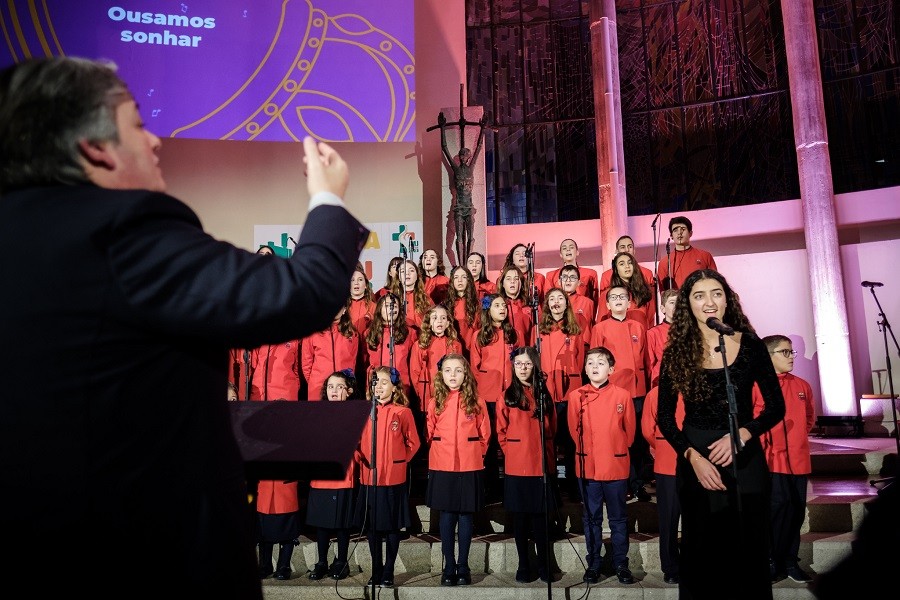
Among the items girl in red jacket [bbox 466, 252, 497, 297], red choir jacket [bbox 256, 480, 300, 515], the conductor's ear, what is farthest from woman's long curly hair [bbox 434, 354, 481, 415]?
the conductor's ear

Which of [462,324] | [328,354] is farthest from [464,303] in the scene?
[328,354]

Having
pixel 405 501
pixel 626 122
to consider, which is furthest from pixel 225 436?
pixel 626 122

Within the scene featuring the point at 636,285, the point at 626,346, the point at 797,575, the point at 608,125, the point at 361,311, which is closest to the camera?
the point at 797,575

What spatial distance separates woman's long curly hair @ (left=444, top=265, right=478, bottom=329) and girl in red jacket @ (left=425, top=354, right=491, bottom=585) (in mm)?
1339

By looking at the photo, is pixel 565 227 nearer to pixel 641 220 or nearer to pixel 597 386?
pixel 641 220

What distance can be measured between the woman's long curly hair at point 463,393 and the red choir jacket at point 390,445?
0.27m

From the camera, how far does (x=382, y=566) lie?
5191mm

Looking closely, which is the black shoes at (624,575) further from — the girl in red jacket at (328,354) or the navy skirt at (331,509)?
the girl in red jacket at (328,354)

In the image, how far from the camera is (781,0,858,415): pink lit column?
9.55m

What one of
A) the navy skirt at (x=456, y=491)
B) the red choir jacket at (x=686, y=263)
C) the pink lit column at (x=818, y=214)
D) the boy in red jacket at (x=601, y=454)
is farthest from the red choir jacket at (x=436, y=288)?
the pink lit column at (x=818, y=214)

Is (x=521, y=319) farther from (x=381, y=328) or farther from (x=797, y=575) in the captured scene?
(x=797, y=575)

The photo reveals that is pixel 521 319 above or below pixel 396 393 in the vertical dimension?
above

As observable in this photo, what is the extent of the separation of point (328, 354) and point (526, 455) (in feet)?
7.66

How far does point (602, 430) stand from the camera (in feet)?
16.9
